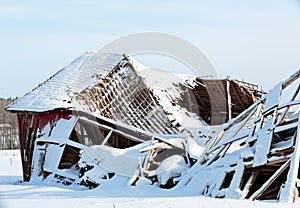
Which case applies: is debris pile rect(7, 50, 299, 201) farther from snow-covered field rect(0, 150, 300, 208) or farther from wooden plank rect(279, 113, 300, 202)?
snow-covered field rect(0, 150, 300, 208)

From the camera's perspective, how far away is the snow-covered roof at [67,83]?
709 inches

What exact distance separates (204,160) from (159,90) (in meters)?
7.31

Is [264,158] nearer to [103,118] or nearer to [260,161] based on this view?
[260,161]

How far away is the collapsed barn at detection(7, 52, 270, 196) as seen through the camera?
49.5 ft

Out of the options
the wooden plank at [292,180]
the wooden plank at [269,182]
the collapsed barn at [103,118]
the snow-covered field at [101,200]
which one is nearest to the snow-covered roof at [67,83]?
the collapsed barn at [103,118]

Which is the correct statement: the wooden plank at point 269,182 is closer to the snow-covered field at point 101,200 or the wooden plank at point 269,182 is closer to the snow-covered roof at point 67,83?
the snow-covered field at point 101,200

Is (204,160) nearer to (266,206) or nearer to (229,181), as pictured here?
(229,181)

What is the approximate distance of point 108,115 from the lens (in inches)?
710

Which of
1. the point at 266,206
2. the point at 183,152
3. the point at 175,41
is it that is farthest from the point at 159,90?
the point at 266,206

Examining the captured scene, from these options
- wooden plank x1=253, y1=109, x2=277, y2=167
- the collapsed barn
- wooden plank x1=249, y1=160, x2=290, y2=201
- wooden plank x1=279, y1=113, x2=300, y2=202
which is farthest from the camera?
the collapsed barn

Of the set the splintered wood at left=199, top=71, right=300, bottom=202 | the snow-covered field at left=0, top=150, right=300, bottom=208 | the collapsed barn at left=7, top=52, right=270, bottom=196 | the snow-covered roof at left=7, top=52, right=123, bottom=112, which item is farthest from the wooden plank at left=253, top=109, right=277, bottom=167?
the snow-covered roof at left=7, top=52, right=123, bottom=112

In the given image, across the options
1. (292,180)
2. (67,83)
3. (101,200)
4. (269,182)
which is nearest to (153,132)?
(67,83)

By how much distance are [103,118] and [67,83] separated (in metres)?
2.41

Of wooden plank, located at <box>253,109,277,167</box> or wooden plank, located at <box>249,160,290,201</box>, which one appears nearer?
wooden plank, located at <box>249,160,290,201</box>
